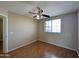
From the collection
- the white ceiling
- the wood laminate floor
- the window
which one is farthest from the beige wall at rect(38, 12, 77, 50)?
the white ceiling

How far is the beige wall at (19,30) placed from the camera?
3.64 metres

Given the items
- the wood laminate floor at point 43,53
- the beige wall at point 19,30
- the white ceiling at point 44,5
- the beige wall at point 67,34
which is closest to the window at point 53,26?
the beige wall at point 67,34

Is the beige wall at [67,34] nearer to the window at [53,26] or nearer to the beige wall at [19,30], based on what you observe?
the window at [53,26]

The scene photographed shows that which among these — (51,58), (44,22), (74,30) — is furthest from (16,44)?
(74,30)

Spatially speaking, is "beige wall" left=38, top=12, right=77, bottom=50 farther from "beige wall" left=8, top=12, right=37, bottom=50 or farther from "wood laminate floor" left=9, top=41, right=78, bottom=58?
"beige wall" left=8, top=12, right=37, bottom=50

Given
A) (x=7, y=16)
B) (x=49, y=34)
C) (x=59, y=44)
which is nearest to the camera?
(x=7, y=16)

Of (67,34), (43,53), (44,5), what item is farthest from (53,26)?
(44,5)

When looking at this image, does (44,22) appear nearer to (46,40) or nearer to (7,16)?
(46,40)

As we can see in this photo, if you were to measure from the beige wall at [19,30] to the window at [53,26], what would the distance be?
1114 mm

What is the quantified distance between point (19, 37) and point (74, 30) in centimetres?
341

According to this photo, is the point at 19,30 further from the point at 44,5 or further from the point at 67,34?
the point at 67,34

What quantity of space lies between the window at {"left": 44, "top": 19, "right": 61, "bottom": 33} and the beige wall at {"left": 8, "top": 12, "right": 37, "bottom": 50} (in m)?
1.11

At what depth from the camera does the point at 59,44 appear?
15.2ft

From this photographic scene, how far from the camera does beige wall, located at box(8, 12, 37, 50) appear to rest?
11.9 ft
